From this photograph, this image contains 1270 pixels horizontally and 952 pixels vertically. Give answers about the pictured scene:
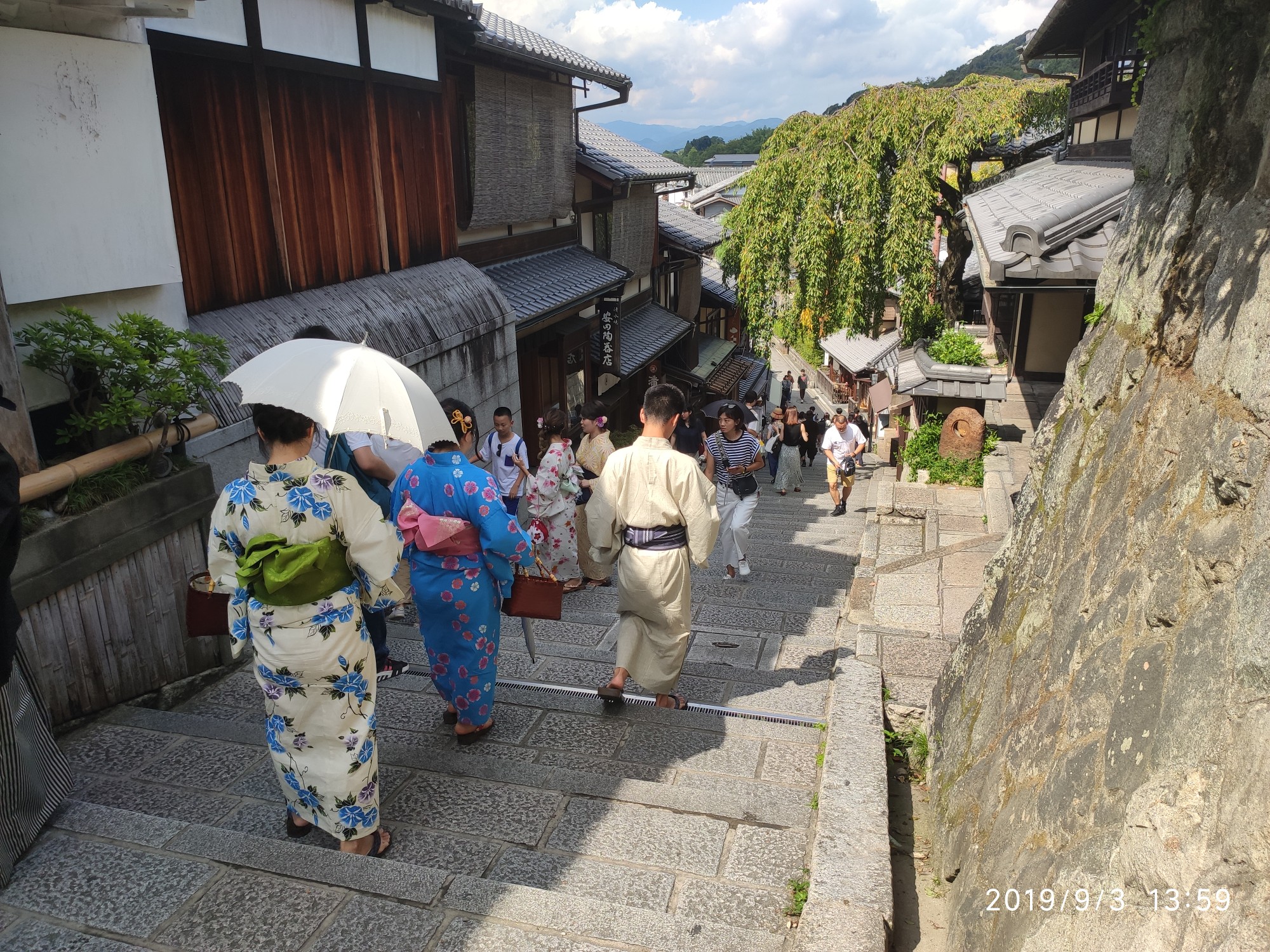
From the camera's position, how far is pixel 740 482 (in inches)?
346

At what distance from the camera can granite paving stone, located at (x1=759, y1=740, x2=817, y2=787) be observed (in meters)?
4.47

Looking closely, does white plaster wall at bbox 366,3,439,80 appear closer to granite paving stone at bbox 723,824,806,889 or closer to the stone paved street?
the stone paved street

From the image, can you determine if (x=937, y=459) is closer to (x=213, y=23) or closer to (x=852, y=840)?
(x=852, y=840)

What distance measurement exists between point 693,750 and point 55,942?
297cm

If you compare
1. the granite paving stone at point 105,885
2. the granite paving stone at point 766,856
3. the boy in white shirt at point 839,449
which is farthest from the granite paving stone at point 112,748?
the boy in white shirt at point 839,449

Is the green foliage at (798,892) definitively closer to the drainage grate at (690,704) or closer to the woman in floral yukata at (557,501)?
the drainage grate at (690,704)

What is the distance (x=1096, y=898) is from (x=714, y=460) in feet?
21.6

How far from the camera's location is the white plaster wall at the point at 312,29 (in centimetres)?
720

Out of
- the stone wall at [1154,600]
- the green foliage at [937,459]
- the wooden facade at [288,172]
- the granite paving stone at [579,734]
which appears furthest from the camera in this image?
the green foliage at [937,459]

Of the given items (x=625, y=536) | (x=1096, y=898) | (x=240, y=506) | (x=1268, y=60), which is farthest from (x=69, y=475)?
(x=1268, y=60)

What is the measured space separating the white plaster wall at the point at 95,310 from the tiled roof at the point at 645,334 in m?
11.7

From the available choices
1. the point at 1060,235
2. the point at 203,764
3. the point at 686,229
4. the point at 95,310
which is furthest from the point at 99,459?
the point at 686,229

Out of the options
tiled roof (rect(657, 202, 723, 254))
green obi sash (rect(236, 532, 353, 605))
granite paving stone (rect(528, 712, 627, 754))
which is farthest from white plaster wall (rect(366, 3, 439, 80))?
tiled roof (rect(657, 202, 723, 254))

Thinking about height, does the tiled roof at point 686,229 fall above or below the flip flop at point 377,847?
above
